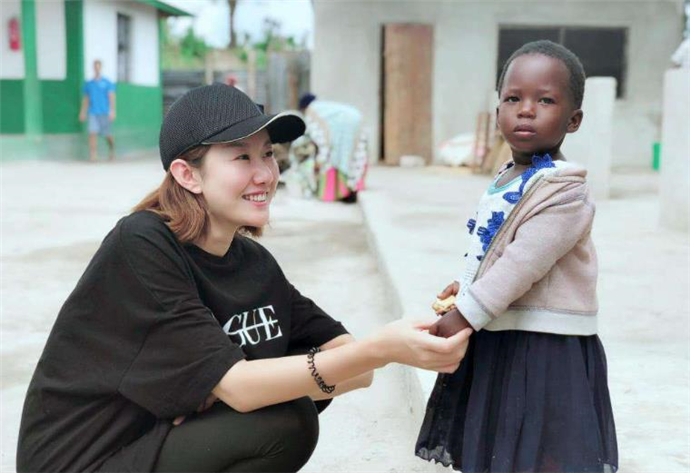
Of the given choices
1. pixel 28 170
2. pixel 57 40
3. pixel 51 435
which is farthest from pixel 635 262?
pixel 57 40

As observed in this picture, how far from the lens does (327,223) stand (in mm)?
8875

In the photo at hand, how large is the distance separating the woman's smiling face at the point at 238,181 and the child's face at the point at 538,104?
0.59m

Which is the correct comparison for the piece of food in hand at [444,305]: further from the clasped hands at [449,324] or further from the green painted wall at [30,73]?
the green painted wall at [30,73]

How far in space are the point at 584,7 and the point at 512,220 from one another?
13324 millimetres

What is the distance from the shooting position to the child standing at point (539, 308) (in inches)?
75.2

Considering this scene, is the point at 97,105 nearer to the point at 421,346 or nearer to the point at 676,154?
the point at 676,154

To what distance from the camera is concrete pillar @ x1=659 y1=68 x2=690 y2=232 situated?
680cm

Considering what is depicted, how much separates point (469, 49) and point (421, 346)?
13.1 metres

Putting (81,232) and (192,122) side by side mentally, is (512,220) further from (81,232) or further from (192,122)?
(81,232)

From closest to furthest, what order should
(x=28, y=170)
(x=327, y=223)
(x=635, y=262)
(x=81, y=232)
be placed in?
(x=635, y=262) → (x=81, y=232) → (x=327, y=223) → (x=28, y=170)

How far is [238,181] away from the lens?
6.90ft

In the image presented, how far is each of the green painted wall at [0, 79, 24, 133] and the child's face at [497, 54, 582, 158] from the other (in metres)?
14.7

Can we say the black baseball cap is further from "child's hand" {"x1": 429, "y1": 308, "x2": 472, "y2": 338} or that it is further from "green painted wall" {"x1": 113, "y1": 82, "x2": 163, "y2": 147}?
"green painted wall" {"x1": 113, "y1": 82, "x2": 163, "y2": 147}

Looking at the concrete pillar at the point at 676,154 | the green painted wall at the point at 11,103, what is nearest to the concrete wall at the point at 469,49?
the green painted wall at the point at 11,103
